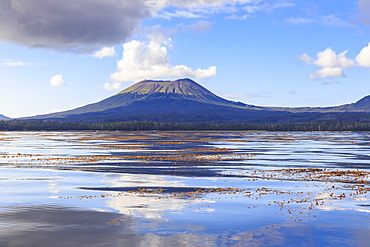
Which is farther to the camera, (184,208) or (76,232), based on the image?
(184,208)

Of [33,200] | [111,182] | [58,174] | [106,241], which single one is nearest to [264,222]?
[106,241]

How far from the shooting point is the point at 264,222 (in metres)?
18.4

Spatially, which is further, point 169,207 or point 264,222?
point 169,207

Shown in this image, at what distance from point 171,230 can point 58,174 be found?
2054 cm

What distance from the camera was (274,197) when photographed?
2444 cm

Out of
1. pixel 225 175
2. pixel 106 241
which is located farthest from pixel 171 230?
pixel 225 175

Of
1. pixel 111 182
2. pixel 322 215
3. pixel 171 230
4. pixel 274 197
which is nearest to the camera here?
pixel 171 230

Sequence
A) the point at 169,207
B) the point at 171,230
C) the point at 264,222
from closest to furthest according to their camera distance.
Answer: the point at 171,230, the point at 264,222, the point at 169,207

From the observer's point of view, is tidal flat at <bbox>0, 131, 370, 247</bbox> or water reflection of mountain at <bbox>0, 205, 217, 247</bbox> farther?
tidal flat at <bbox>0, 131, 370, 247</bbox>

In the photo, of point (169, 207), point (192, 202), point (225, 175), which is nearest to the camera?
point (169, 207)

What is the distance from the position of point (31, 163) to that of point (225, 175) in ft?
66.3

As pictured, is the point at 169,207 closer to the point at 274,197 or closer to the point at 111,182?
the point at 274,197

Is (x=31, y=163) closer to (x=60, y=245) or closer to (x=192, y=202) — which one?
(x=192, y=202)

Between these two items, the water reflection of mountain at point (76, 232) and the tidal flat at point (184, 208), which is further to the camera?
the tidal flat at point (184, 208)
